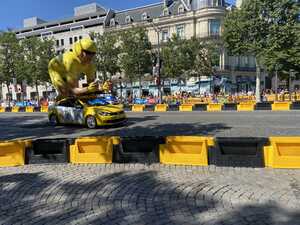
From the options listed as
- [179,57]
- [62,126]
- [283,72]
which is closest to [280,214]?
[62,126]

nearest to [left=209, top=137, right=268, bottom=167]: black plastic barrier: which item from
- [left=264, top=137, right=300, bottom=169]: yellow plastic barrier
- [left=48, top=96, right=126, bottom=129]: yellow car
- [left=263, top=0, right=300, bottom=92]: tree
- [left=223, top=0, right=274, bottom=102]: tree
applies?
[left=264, top=137, right=300, bottom=169]: yellow plastic barrier

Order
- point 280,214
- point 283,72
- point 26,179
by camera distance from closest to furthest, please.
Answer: point 280,214
point 26,179
point 283,72

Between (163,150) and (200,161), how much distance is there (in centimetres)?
78

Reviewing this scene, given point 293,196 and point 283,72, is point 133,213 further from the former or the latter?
point 283,72

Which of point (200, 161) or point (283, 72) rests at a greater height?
point (283, 72)

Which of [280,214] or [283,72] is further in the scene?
[283,72]

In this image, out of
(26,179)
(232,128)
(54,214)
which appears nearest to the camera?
(54,214)

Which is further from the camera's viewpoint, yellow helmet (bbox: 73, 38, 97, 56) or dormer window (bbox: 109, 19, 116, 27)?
dormer window (bbox: 109, 19, 116, 27)

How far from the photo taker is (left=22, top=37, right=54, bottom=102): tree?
1832 inches

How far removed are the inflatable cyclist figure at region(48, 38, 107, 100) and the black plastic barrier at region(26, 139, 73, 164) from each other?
18.6 ft

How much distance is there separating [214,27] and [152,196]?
183 feet

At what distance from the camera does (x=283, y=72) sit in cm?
2442

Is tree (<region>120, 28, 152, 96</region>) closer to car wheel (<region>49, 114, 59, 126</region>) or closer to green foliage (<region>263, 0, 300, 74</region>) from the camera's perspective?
green foliage (<region>263, 0, 300, 74</region>)

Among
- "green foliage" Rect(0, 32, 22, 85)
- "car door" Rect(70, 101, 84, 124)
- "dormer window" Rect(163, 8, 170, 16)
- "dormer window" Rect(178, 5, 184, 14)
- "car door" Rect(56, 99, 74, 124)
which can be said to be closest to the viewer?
"car door" Rect(70, 101, 84, 124)
